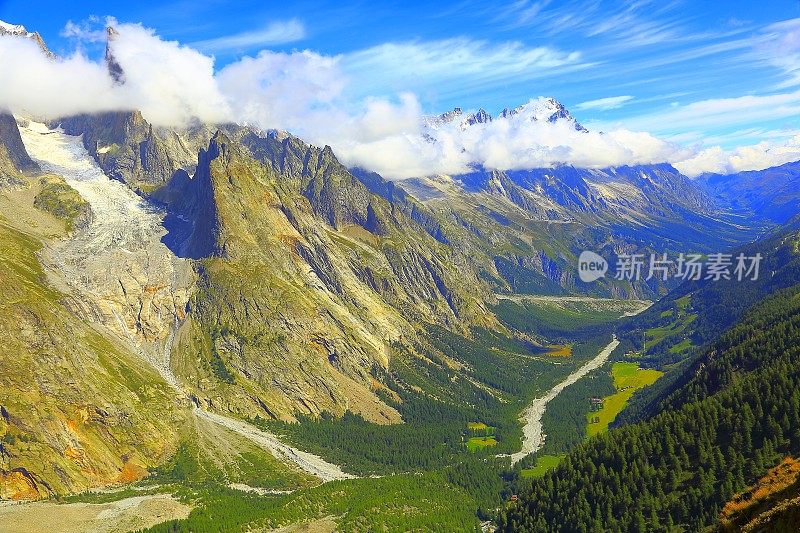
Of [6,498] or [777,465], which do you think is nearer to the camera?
[777,465]

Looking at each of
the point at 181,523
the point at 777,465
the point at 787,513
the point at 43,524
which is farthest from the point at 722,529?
the point at 43,524

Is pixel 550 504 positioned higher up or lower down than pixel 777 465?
lower down

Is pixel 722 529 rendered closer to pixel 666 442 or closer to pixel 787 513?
pixel 787 513

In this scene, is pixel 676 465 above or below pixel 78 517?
below

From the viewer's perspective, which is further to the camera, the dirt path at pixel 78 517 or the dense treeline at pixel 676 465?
the dirt path at pixel 78 517

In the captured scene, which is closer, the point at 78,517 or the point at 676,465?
the point at 676,465

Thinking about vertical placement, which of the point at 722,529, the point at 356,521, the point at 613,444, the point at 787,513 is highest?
the point at 787,513

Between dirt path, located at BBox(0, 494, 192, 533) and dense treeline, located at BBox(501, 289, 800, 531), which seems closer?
dense treeline, located at BBox(501, 289, 800, 531)

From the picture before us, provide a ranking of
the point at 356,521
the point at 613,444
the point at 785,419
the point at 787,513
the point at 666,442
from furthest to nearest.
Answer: the point at 356,521 < the point at 613,444 < the point at 666,442 < the point at 785,419 < the point at 787,513
